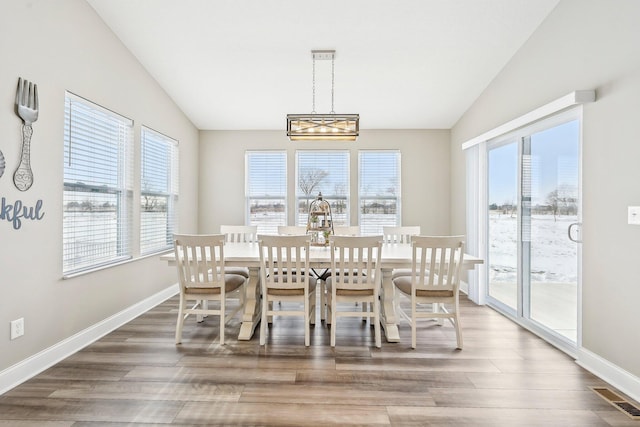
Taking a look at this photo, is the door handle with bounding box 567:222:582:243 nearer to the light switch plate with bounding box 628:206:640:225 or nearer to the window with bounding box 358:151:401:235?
the light switch plate with bounding box 628:206:640:225

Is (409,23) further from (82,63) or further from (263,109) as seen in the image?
(82,63)

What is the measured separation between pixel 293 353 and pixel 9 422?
1793 mm

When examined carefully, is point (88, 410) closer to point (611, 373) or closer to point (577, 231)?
point (611, 373)

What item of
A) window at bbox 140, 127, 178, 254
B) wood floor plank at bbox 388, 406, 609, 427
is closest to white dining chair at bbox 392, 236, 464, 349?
wood floor plank at bbox 388, 406, 609, 427

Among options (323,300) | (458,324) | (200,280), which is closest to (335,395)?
(458,324)

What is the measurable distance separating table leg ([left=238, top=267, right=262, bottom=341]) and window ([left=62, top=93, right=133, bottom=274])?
1420 millimetres

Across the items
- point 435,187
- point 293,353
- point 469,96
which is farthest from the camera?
point 435,187

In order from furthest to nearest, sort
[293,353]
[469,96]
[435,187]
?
[435,187] → [469,96] → [293,353]

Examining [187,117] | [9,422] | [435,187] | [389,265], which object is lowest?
[9,422]

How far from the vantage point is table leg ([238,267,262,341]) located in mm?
3234

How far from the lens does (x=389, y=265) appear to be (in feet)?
10.1

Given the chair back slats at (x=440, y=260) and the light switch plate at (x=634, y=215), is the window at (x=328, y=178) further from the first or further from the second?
the light switch plate at (x=634, y=215)

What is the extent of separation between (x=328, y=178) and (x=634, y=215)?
153 inches

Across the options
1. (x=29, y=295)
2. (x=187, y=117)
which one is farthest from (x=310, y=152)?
(x=29, y=295)
